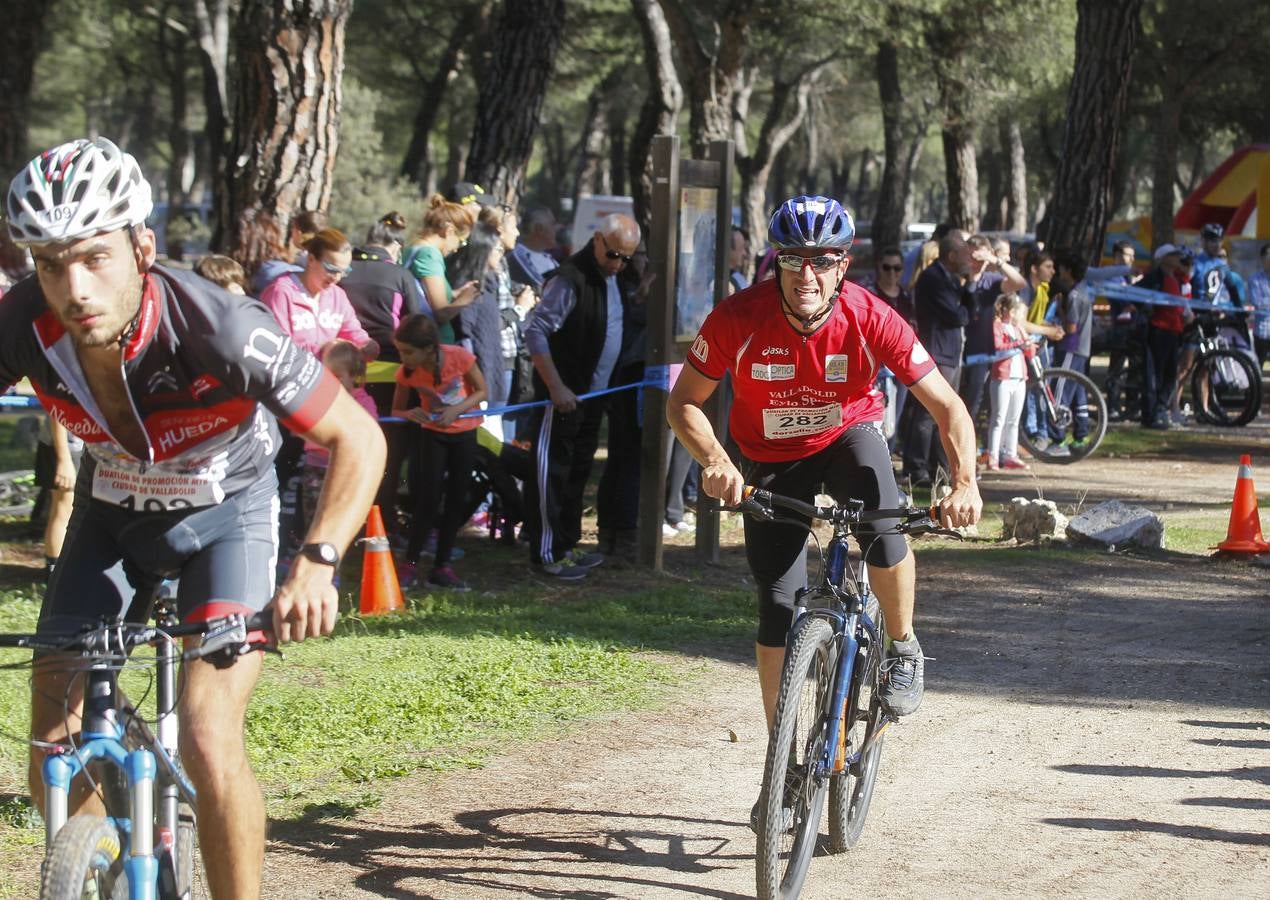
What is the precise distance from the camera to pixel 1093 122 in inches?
716

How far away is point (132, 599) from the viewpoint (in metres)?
3.87

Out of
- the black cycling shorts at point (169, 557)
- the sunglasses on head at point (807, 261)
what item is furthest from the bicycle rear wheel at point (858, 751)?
the black cycling shorts at point (169, 557)

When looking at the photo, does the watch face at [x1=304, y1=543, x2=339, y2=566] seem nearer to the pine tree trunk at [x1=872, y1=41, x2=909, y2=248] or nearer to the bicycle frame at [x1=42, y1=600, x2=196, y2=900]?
the bicycle frame at [x1=42, y1=600, x2=196, y2=900]

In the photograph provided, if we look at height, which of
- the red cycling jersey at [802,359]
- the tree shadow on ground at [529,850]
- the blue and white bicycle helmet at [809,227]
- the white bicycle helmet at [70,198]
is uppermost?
the blue and white bicycle helmet at [809,227]

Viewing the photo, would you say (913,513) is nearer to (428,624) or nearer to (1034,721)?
(1034,721)

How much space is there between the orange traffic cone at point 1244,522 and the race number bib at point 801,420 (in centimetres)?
605

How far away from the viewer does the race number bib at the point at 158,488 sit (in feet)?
12.2

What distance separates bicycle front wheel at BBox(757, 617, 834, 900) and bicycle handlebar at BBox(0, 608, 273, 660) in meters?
1.72

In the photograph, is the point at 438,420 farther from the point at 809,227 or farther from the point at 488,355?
the point at 809,227

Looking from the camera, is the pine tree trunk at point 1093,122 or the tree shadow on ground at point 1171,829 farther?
the pine tree trunk at point 1093,122

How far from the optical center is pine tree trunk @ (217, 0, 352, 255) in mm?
10305

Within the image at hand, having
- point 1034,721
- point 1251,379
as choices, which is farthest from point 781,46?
point 1034,721

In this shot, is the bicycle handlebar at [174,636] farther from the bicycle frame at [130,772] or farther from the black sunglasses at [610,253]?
the black sunglasses at [610,253]

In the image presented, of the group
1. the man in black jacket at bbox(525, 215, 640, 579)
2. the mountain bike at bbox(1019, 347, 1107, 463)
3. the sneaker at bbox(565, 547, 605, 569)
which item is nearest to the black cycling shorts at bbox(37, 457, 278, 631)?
the man in black jacket at bbox(525, 215, 640, 579)
